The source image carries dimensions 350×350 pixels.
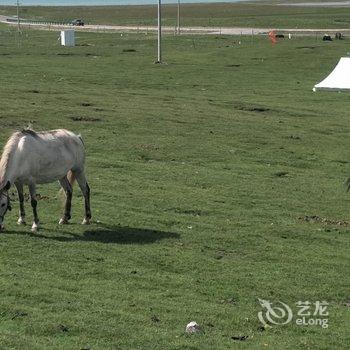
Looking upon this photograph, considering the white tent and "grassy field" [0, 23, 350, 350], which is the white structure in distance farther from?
the white tent

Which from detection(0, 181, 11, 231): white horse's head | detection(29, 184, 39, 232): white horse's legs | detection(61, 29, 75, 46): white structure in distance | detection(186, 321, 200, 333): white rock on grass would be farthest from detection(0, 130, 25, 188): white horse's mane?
detection(61, 29, 75, 46): white structure in distance

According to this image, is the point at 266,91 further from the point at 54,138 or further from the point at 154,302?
the point at 154,302

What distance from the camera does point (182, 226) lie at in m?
19.1

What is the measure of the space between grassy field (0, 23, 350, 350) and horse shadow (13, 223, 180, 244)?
0.06 meters

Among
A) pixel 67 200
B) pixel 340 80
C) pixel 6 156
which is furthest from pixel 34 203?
pixel 340 80

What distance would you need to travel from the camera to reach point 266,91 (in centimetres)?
4972

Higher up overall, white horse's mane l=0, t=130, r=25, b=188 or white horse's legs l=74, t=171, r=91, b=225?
white horse's mane l=0, t=130, r=25, b=188

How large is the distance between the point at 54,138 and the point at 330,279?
22.2 feet

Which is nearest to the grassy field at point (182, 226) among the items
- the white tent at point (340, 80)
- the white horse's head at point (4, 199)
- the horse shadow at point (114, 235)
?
the horse shadow at point (114, 235)

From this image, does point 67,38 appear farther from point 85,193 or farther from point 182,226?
point 182,226

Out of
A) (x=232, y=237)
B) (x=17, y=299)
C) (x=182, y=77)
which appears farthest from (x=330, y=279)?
(x=182, y=77)

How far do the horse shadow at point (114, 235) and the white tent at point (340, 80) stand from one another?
32906 millimetres

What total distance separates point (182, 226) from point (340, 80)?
3245 centimetres

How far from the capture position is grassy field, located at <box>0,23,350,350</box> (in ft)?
41.3
